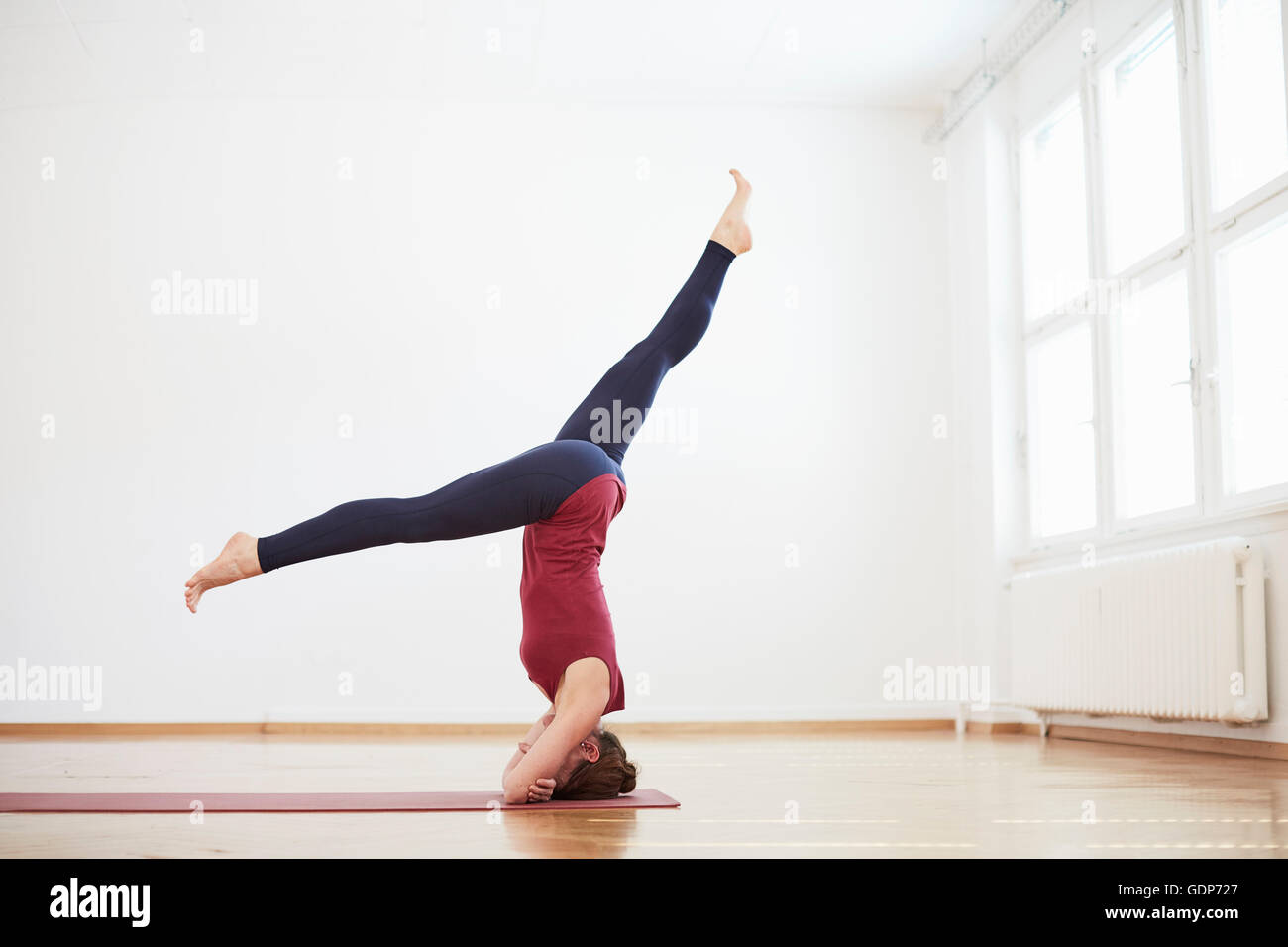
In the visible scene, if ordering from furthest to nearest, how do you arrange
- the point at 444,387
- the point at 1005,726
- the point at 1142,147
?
the point at 444,387
the point at 1005,726
the point at 1142,147

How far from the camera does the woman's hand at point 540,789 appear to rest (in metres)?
2.66

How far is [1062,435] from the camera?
5.92 metres

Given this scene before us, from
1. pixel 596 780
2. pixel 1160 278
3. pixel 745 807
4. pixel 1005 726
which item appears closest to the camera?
pixel 745 807

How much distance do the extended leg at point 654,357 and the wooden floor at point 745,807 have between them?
3.13 ft

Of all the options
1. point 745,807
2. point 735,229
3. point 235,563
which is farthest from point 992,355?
point 235,563

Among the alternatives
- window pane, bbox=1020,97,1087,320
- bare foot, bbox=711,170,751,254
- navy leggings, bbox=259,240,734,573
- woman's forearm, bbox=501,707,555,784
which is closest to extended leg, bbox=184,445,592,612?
navy leggings, bbox=259,240,734,573

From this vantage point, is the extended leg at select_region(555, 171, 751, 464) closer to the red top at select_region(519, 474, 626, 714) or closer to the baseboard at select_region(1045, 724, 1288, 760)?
the red top at select_region(519, 474, 626, 714)

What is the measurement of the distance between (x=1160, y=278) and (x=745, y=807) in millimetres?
3400

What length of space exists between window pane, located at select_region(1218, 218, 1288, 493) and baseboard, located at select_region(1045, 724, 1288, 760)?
36.4 inches

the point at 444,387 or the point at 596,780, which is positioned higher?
the point at 444,387

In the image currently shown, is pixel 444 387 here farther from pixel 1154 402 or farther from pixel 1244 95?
pixel 1244 95

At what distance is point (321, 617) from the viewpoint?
6324mm

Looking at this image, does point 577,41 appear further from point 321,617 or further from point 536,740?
point 536,740

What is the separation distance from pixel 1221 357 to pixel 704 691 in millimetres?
3131
